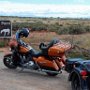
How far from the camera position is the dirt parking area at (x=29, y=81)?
1181cm

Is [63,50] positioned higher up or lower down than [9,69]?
higher up

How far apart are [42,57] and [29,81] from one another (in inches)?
54.6

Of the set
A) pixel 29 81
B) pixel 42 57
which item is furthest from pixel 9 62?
pixel 29 81

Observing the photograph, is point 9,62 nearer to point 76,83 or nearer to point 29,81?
point 29,81

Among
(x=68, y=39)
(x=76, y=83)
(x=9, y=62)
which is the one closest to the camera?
(x=76, y=83)

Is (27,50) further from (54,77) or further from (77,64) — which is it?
(77,64)

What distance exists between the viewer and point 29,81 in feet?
42.0

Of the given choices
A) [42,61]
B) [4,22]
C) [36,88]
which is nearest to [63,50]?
[42,61]

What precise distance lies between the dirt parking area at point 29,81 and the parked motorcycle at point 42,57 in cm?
26

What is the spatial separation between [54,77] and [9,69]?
2.18 meters

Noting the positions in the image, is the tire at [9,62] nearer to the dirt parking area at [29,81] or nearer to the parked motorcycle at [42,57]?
the parked motorcycle at [42,57]

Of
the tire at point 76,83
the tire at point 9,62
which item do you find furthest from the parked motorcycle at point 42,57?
the tire at point 76,83

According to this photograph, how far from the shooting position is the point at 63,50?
43.6 feet

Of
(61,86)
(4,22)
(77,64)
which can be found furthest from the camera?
(4,22)
